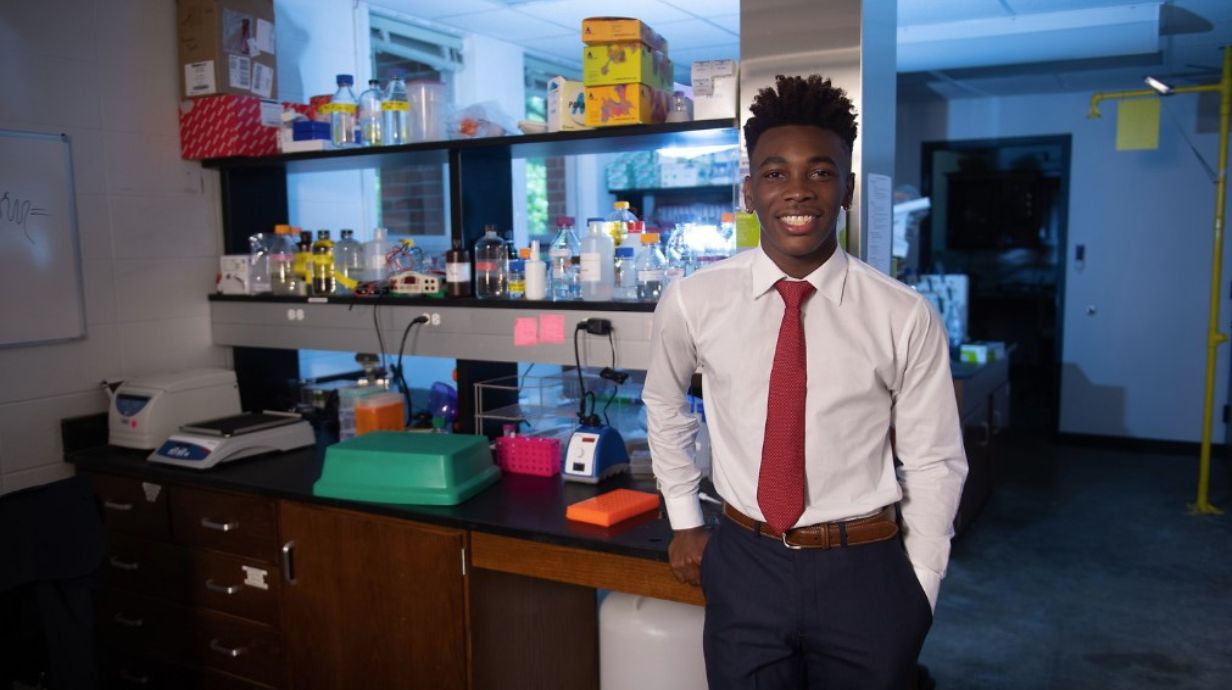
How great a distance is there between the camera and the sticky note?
178 inches

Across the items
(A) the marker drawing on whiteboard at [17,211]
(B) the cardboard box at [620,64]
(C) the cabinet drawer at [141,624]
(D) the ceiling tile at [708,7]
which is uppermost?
(D) the ceiling tile at [708,7]

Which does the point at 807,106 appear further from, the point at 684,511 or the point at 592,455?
the point at 592,455

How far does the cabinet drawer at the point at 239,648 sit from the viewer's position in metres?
2.41

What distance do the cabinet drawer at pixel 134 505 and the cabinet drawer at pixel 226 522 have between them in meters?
0.05

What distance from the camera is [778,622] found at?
1.48 metres

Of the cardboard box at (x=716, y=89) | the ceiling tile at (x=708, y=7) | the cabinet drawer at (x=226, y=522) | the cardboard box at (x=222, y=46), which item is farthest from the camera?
the ceiling tile at (x=708, y=7)

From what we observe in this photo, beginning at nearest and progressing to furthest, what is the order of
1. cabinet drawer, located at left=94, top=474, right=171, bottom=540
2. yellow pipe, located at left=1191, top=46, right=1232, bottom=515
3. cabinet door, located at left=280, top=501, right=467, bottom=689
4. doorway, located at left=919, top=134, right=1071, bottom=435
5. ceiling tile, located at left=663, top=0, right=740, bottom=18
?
cabinet door, located at left=280, top=501, right=467, bottom=689 → cabinet drawer, located at left=94, top=474, right=171, bottom=540 → ceiling tile, located at left=663, top=0, right=740, bottom=18 → yellow pipe, located at left=1191, top=46, right=1232, bottom=515 → doorway, located at left=919, top=134, right=1071, bottom=435

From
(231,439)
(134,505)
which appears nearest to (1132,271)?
(231,439)

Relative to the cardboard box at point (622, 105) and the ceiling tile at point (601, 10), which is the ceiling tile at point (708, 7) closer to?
the ceiling tile at point (601, 10)

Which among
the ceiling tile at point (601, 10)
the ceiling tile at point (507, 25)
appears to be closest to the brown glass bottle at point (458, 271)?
the ceiling tile at point (601, 10)

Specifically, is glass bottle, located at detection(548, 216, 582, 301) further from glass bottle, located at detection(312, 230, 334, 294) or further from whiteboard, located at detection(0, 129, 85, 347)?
whiteboard, located at detection(0, 129, 85, 347)

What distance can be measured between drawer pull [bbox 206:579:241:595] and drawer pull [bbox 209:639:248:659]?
157 millimetres

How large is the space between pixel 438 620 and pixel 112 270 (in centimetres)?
163

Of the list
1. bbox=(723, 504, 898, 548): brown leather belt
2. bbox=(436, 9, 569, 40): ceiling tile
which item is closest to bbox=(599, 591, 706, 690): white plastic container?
bbox=(723, 504, 898, 548): brown leather belt
